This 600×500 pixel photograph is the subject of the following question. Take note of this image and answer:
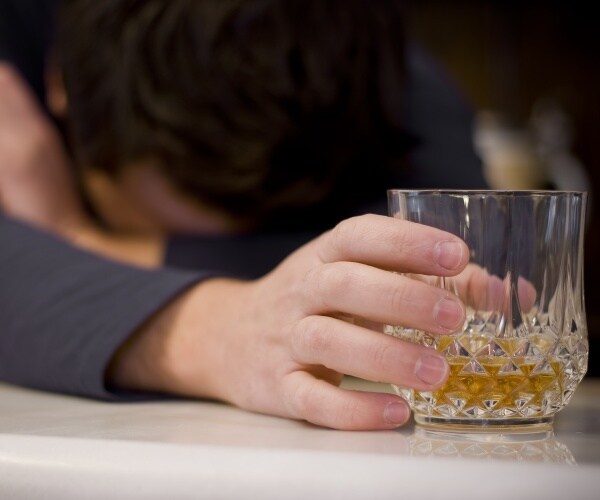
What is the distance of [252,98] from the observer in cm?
112

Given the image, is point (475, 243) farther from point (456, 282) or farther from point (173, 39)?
point (173, 39)

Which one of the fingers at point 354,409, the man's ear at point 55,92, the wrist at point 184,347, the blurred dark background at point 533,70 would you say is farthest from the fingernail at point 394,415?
the blurred dark background at point 533,70

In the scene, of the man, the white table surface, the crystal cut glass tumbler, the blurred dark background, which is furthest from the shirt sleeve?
the blurred dark background

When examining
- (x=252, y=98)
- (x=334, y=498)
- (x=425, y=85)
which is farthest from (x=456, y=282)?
(x=425, y=85)

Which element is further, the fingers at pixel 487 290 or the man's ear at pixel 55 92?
the man's ear at pixel 55 92

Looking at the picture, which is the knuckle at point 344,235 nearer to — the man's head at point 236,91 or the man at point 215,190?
the man at point 215,190

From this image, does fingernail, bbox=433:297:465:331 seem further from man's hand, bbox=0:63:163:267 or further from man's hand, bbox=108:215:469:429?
man's hand, bbox=0:63:163:267

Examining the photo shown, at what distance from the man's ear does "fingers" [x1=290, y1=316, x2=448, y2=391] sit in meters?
0.84

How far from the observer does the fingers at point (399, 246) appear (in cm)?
54

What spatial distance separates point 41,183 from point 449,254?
814 millimetres

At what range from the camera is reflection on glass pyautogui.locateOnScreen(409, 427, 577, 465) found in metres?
0.50

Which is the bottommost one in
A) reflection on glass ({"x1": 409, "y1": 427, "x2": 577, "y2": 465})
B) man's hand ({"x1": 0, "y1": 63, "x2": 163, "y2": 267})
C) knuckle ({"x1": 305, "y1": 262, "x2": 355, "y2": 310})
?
man's hand ({"x1": 0, "y1": 63, "x2": 163, "y2": 267})

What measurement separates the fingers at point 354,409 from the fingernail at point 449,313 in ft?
0.22

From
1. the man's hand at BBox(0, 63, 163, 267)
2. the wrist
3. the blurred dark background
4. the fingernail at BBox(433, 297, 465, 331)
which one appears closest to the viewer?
the fingernail at BBox(433, 297, 465, 331)
